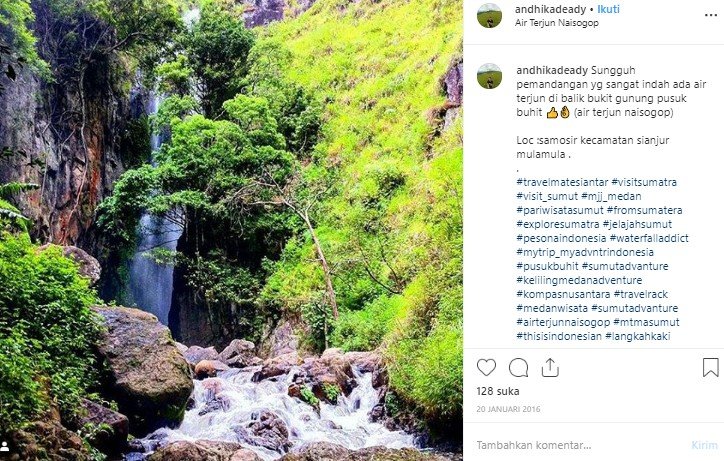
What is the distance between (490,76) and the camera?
2816mm


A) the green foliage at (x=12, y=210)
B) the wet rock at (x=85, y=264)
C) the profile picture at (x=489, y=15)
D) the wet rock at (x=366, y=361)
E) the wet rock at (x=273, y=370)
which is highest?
the profile picture at (x=489, y=15)

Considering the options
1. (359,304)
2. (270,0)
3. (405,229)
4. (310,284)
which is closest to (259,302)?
(310,284)

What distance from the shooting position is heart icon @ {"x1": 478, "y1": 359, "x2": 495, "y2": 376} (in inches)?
108

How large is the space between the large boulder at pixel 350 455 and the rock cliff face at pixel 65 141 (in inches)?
340

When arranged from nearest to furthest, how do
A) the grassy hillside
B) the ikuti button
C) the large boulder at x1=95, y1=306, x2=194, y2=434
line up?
the ikuti button
the large boulder at x1=95, y1=306, x2=194, y2=434
the grassy hillside

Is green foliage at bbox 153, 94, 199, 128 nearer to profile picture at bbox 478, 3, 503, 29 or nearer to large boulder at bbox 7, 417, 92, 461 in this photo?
large boulder at bbox 7, 417, 92, 461

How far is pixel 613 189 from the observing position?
276cm

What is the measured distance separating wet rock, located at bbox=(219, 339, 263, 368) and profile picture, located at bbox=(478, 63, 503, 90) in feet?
29.8

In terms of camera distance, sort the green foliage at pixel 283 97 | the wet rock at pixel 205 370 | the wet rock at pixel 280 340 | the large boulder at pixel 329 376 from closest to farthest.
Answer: the large boulder at pixel 329 376 < the wet rock at pixel 205 370 < the wet rock at pixel 280 340 < the green foliage at pixel 283 97

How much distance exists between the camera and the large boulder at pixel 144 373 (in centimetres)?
688

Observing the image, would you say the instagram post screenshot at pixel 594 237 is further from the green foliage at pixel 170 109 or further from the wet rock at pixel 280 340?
the green foliage at pixel 170 109

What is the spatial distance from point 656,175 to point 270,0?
93.9ft

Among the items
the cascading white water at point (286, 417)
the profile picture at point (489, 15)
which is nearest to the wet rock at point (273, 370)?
the cascading white water at point (286, 417)

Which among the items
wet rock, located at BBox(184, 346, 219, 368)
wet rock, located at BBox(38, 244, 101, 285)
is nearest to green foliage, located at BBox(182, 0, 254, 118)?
wet rock, located at BBox(184, 346, 219, 368)
